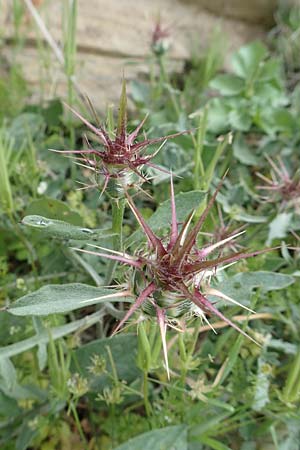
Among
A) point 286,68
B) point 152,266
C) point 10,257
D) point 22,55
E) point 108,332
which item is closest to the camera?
point 152,266

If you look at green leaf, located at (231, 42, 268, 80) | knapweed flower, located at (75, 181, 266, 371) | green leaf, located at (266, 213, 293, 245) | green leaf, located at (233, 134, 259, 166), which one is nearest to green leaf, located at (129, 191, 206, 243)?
knapweed flower, located at (75, 181, 266, 371)

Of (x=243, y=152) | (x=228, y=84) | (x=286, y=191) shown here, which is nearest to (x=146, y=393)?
(x=286, y=191)

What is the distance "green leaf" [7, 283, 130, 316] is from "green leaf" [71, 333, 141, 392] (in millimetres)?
431

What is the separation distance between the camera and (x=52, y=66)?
108 inches

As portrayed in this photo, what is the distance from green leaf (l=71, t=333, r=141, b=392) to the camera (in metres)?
1.73

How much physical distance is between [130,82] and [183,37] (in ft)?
2.48

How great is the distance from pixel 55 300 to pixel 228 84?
1.68 metres

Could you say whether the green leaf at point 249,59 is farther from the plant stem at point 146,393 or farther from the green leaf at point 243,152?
the plant stem at point 146,393

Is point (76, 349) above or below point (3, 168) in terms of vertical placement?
below

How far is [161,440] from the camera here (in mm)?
1573

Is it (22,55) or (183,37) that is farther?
(183,37)

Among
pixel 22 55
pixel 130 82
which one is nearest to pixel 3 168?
pixel 130 82

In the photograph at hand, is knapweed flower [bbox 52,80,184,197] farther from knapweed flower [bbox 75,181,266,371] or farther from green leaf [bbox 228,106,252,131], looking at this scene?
green leaf [bbox 228,106,252,131]

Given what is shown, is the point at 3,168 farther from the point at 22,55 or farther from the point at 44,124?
the point at 22,55
